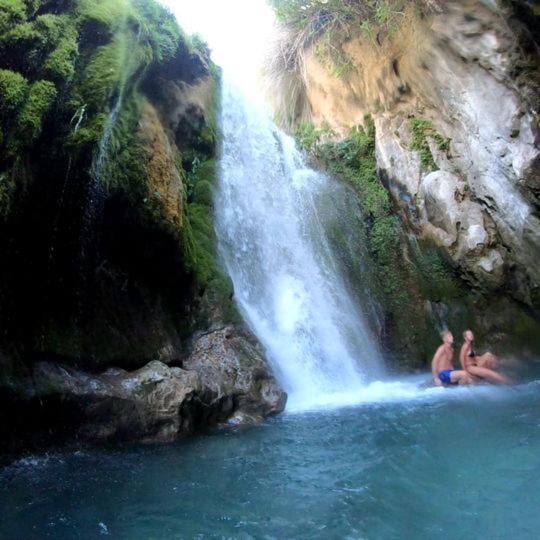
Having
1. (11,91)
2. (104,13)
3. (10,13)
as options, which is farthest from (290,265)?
(10,13)

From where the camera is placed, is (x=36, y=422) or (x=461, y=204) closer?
(x=36, y=422)

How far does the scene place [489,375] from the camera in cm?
800

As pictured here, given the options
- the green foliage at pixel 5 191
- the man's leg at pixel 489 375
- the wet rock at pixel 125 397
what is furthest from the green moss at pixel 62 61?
the man's leg at pixel 489 375

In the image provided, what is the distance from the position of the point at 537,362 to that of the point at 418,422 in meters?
4.26

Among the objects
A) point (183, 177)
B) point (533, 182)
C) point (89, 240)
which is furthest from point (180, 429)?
point (533, 182)

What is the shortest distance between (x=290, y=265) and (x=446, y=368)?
3.07m

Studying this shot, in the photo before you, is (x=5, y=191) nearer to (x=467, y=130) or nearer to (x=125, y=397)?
(x=125, y=397)

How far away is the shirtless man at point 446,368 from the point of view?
8086 millimetres

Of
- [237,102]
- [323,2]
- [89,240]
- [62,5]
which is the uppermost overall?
[323,2]

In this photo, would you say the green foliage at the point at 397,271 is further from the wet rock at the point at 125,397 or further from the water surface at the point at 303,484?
the wet rock at the point at 125,397

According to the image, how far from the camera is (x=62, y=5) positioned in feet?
19.5

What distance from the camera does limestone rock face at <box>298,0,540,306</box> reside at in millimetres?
7906

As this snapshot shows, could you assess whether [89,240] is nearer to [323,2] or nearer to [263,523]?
[263,523]

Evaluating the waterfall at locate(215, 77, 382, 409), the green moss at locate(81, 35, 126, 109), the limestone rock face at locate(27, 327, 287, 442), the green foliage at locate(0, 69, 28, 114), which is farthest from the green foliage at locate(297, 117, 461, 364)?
the green foliage at locate(0, 69, 28, 114)
